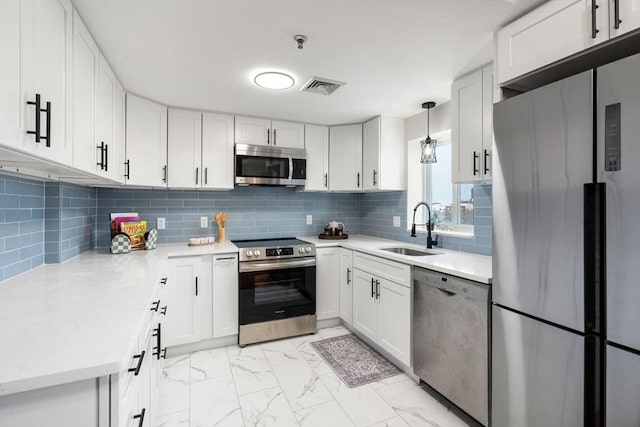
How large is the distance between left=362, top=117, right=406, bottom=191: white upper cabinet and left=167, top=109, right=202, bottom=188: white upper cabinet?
1755 mm

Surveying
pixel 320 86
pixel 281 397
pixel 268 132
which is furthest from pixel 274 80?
pixel 281 397

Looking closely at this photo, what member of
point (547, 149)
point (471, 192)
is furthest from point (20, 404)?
point (471, 192)

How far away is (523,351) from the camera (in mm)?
1436

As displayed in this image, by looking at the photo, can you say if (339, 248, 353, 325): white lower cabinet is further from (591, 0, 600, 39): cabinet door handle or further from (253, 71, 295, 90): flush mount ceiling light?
(591, 0, 600, 39): cabinet door handle

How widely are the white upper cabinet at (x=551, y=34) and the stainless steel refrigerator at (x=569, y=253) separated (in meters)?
0.17

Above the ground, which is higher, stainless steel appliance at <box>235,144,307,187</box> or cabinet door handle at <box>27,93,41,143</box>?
stainless steel appliance at <box>235,144,307,187</box>

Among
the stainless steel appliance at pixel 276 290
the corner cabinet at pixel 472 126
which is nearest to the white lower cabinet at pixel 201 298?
the stainless steel appliance at pixel 276 290

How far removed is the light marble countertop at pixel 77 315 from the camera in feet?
2.54

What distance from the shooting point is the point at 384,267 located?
2547 millimetres

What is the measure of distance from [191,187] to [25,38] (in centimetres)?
200

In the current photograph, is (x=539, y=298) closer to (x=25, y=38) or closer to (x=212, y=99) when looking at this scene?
(x=25, y=38)


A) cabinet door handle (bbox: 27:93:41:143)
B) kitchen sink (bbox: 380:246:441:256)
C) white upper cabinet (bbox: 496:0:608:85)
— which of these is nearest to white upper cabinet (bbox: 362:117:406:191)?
kitchen sink (bbox: 380:246:441:256)

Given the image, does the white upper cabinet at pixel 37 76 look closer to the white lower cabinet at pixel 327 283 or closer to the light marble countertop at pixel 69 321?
the light marble countertop at pixel 69 321

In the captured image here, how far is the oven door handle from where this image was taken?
282 cm
